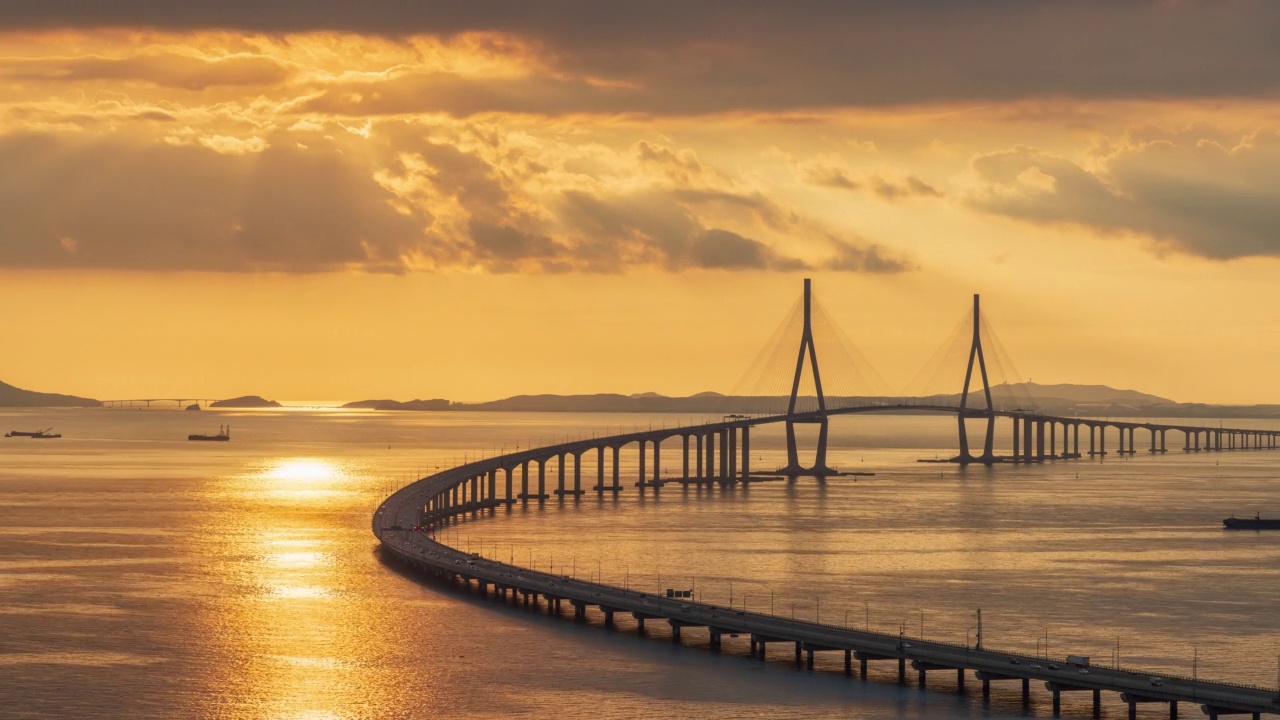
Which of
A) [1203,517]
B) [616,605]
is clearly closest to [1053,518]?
[1203,517]

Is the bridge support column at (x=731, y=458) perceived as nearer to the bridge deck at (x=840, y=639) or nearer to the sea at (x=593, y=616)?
the sea at (x=593, y=616)

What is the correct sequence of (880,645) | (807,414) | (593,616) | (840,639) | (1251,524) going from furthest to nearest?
(807,414) < (1251,524) < (593,616) < (840,639) < (880,645)

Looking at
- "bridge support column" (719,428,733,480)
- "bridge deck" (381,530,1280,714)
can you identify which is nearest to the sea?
"bridge deck" (381,530,1280,714)

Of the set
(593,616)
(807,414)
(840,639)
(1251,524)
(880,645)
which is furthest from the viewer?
(807,414)

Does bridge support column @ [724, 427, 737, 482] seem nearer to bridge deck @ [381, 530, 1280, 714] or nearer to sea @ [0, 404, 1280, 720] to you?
sea @ [0, 404, 1280, 720]

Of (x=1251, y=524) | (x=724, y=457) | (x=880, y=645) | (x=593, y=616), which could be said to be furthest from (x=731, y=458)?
(x=880, y=645)

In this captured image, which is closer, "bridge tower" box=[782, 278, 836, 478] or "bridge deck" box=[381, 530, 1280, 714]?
"bridge deck" box=[381, 530, 1280, 714]

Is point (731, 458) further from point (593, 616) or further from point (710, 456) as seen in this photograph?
point (593, 616)
